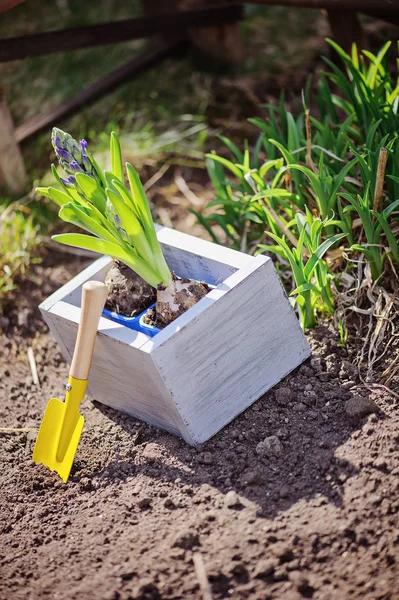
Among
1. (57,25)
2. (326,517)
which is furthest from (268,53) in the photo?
(326,517)

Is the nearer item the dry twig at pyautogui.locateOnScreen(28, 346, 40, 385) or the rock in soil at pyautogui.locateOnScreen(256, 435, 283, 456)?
the rock in soil at pyautogui.locateOnScreen(256, 435, 283, 456)

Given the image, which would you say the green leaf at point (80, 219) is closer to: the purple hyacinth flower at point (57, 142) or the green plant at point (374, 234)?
the purple hyacinth flower at point (57, 142)

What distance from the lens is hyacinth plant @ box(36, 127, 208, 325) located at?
170 cm

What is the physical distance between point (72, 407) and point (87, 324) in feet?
0.77

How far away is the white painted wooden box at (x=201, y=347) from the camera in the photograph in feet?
5.46

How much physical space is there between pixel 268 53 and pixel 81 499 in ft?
8.71

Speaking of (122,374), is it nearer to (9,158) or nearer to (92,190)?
(92,190)

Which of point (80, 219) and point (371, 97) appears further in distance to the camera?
point (371, 97)

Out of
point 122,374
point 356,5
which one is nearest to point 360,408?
point 122,374

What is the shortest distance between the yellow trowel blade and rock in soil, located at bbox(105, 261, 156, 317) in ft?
0.75

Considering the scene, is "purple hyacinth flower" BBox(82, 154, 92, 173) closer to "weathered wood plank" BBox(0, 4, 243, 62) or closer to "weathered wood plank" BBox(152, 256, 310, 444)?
"weathered wood plank" BBox(152, 256, 310, 444)

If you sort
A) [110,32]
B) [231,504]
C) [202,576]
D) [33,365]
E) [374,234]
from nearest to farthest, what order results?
[202,576], [231,504], [374,234], [33,365], [110,32]

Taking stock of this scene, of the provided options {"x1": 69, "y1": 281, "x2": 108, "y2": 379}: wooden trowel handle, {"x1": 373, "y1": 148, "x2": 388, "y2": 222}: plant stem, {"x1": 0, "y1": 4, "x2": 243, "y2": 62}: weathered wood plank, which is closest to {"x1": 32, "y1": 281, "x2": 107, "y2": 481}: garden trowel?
{"x1": 69, "y1": 281, "x2": 108, "y2": 379}: wooden trowel handle

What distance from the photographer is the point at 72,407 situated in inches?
69.4
